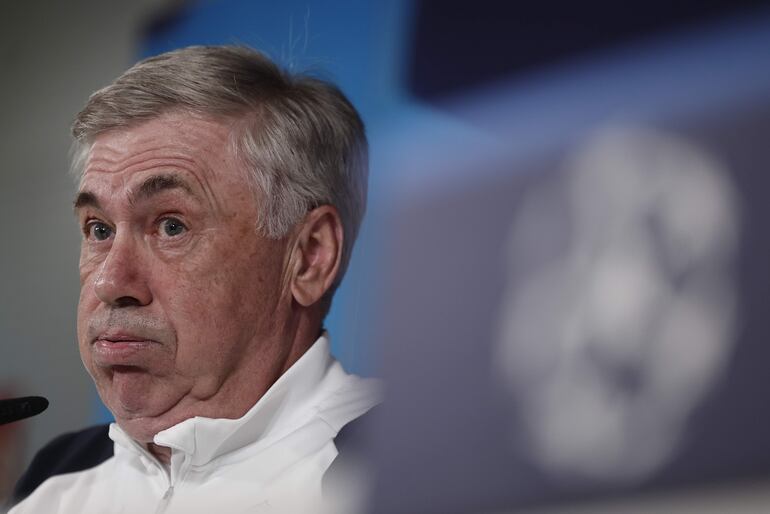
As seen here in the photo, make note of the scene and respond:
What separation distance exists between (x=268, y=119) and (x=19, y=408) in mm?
620

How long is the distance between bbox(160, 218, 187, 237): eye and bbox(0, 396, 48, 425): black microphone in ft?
1.21

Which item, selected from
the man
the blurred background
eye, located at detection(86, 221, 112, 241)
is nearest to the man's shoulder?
the man

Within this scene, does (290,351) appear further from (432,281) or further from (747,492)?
(747,492)

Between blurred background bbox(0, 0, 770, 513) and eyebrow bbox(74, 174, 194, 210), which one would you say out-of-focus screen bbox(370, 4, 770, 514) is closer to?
blurred background bbox(0, 0, 770, 513)

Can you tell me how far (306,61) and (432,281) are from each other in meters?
0.51

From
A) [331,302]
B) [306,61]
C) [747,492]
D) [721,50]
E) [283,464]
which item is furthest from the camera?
[306,61]

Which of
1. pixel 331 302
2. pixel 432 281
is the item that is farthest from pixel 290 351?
pixel 432 281

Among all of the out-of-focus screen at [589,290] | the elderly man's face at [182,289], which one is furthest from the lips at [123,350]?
the out-of-focus screen at [589,290]

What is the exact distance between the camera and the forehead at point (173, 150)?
1.63 metres

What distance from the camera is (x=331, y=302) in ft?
5.70

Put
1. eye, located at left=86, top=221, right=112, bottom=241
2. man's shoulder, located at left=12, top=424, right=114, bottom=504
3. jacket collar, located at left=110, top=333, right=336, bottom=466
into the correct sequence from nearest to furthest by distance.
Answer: jacket collar, located at left=110, top=333, right=336, bottom=466 → eye, located at left=86, top=221, right=112, bottom=241 → man's shoulder, located at left=12, top=424, right=114, bottom=504

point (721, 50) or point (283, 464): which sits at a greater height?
point (721, 50)

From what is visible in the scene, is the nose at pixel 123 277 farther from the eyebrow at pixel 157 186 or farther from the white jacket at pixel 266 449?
the white jacket at pixel 266 449

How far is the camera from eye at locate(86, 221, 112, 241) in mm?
1706
